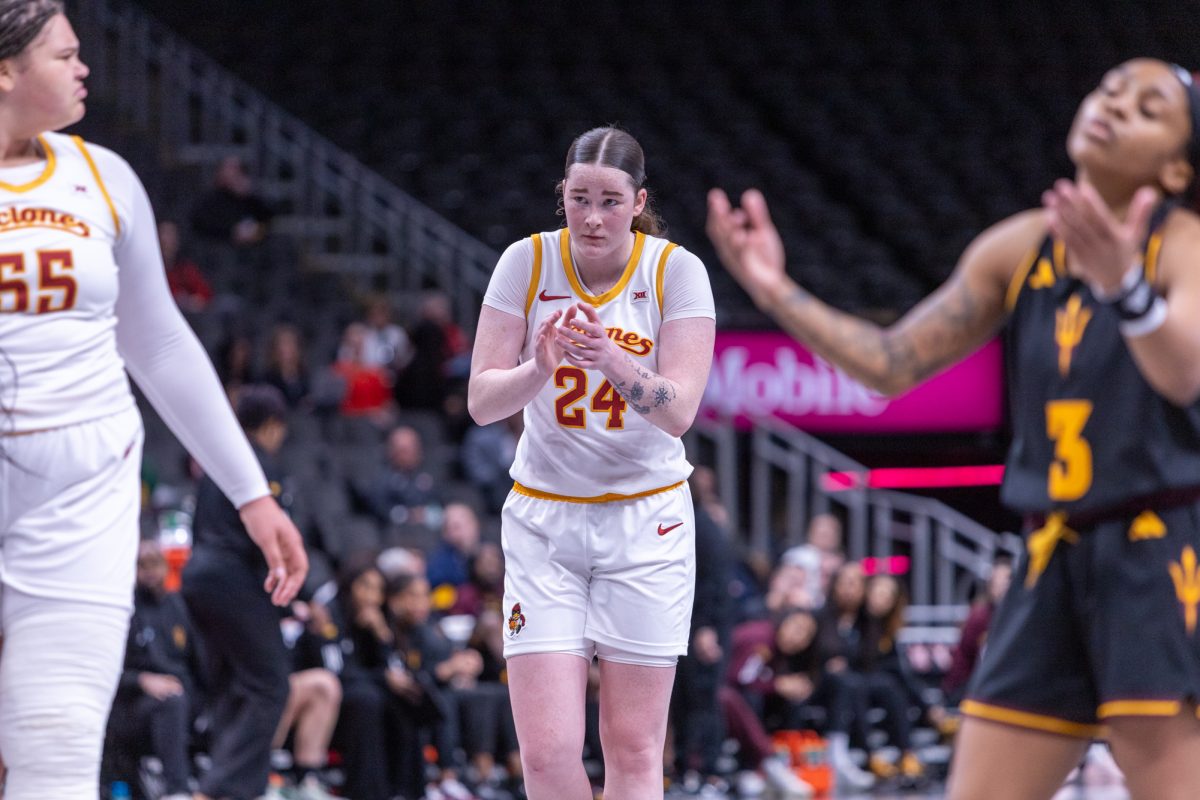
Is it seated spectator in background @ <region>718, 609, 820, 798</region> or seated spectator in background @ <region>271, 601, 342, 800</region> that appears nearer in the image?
seated spectator in background @ <region>271, 601, 342, 800</region>

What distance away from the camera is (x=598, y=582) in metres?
4.73

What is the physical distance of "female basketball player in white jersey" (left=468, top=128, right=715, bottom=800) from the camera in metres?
4.65

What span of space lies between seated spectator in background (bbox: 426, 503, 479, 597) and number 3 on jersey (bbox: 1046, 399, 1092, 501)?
27.3ft

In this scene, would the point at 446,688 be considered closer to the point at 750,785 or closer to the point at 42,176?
the point at 750,785

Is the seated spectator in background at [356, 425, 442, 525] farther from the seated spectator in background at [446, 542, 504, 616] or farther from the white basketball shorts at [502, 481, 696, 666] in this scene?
the white basketball shorts at [502, 481, 696, 666]

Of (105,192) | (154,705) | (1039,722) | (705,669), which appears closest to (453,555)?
(705,669)

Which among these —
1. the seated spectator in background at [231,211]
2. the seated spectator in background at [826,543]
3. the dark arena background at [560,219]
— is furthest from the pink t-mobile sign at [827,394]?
the seated spectator in background at [231,211]

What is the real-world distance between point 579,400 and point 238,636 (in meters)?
3.69

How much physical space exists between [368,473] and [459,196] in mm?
5192

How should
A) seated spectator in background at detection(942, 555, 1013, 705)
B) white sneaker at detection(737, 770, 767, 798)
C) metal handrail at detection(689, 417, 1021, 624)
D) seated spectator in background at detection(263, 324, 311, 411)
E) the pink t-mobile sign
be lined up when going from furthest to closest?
the pink t-mobile sign, metal handrail at detection(689, 417, 1021, 624), seated spectator in background at detection(263, 324, 311, 411), seated spectator in background at detection(942, 555, 1013, 705), white sneaker at detection(737, 770, 767, 798)

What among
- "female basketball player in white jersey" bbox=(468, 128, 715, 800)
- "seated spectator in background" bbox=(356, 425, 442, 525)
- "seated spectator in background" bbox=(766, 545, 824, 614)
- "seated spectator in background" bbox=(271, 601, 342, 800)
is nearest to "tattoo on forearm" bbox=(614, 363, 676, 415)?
"female basketball player in white jersey" bbox=(468, 128, 715, 800)

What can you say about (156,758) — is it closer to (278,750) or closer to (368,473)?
(278,750)

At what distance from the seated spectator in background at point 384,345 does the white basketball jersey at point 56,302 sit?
34.3 feet

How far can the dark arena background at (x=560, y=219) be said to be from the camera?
12.6 metres
